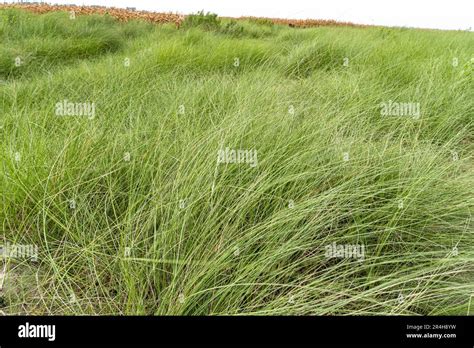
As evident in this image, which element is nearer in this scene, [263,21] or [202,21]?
[202,21]

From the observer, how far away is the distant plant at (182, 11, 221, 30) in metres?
6.50

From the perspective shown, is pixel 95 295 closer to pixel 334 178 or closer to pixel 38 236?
pixel 38 236

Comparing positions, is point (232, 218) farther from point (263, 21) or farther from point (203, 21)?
point (263, 21)

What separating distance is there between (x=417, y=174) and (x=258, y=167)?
730mm

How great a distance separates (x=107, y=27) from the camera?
20.0 feet

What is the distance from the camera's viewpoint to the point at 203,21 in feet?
21.9
